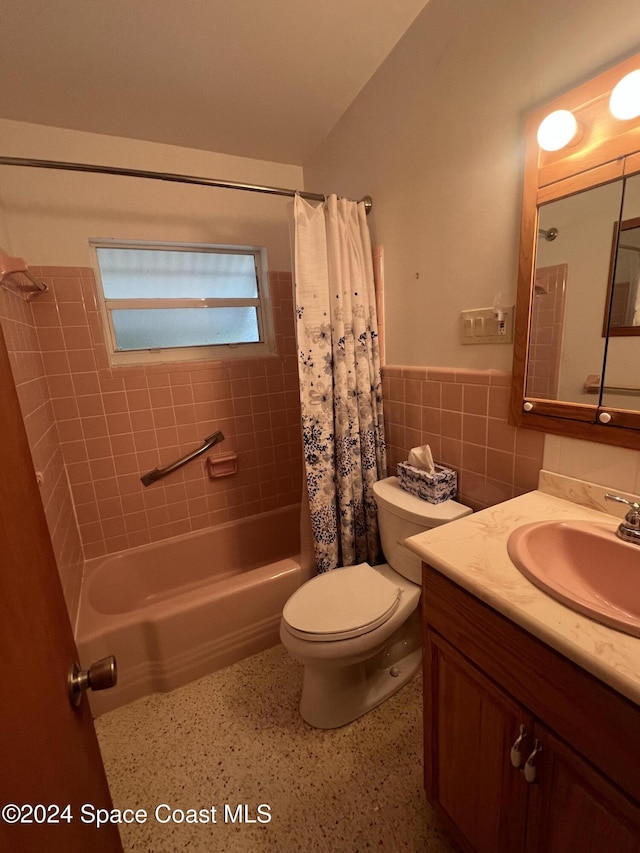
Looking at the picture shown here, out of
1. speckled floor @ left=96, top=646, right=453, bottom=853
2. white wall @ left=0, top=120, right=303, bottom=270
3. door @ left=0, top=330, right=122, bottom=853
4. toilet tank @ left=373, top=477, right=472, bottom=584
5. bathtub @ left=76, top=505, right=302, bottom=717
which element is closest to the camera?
door @ left=0, top=330, right=122, bottom=853

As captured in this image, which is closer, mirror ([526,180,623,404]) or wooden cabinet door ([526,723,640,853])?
wooden cabinet door ([526,723,640,853])

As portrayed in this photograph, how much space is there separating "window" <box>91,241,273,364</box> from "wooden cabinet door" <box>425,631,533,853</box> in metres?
1.90

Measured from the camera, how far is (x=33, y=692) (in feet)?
1.51

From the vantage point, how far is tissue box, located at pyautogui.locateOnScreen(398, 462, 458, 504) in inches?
54.4

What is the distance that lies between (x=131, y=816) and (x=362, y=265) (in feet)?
7.03

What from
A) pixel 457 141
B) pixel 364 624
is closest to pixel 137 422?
pixel 364 624

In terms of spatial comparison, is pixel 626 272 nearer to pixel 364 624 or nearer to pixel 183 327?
pixel 364 624

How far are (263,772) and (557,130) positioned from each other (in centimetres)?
211

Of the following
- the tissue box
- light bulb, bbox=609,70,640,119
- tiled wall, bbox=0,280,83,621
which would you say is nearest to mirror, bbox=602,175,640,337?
light bulb, bbox=609,70,640,119

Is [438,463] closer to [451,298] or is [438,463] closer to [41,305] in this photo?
[451,298]

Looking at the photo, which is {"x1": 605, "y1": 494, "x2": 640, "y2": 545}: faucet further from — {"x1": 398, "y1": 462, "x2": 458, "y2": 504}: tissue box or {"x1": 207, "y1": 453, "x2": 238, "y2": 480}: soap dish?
{"x1": 207, "y1": 453, "x2": 238, "y2": 480}: soap dish

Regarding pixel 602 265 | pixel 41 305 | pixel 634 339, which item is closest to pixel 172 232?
pixel 41 305

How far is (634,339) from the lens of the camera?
0.90 metres

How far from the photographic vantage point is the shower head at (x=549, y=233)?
1010 mm
